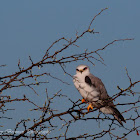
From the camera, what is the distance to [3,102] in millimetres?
4344

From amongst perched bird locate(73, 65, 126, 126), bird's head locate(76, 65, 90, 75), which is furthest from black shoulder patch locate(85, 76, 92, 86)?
bird's head locate(76, 65, 90, 75)

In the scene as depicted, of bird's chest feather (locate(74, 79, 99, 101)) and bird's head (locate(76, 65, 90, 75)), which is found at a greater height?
bird's head (locate(76, 65, 90, 75))

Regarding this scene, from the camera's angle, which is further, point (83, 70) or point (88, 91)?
point (83, 70)

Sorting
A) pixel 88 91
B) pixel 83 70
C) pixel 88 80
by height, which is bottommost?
pixel 88 91

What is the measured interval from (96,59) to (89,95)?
2.32 m

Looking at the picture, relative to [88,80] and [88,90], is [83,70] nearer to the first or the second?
[88,80]

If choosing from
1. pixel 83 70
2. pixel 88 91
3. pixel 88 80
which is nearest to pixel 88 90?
pixel 88 91

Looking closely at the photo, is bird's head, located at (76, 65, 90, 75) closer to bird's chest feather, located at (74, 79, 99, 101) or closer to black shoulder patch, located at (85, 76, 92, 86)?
black shoulder patch, located at (85, 76, 92, 86)

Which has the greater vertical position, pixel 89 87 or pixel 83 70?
pixel 83 70

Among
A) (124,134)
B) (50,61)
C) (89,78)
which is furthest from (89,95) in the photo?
(50,61)

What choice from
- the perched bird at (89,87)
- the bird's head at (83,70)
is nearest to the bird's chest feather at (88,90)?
the perched bird at (89,87)

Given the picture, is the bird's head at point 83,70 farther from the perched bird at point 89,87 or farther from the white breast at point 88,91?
the white breast at point 88,91

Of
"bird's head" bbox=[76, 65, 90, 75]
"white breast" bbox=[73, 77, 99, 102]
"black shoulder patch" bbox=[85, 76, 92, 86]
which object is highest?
"bird's head" bbox=[76, 65, 90, 75]

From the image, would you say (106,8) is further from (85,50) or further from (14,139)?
(14,139)
